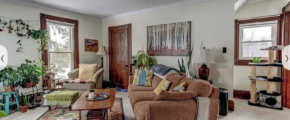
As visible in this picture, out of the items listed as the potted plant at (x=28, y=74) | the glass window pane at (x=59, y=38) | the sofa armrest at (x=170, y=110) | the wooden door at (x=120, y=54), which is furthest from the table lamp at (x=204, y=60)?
the glass window pane at (x=59, y=38)

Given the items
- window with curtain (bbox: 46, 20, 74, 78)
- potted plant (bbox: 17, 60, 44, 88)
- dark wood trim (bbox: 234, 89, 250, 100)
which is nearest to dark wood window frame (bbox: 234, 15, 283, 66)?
dark wood trim (bbox: 234, 89, 250, 100)

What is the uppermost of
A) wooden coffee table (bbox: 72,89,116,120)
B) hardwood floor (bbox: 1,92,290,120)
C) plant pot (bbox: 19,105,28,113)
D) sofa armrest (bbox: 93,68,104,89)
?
sofa armrest (bbox: 93,68,104,89)

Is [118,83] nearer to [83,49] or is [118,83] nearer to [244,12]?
[83,49]

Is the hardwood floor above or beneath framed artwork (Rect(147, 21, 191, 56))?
beneath

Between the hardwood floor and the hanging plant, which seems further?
the hanging plant

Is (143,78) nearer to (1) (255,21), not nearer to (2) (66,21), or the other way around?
(2) (66,21)

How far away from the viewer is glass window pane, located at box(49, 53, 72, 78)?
13.3ft

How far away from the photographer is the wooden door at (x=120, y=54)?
463 cm

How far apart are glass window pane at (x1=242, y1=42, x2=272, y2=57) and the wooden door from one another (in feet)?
10.2

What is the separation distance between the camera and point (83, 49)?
15.5 feet

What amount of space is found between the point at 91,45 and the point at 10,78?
2377 mm

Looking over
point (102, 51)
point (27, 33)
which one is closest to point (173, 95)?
point (102, 51)

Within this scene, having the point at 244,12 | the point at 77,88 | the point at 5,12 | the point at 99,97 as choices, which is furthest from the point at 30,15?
the point at 244,12

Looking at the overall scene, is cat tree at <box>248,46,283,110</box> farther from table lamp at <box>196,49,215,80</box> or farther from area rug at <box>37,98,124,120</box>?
area rug at <box>37,98,124,120</box>
